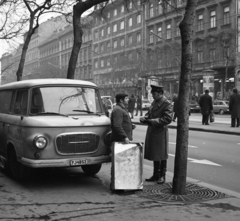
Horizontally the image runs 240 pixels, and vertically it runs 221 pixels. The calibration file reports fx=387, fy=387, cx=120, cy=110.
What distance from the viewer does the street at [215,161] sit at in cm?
767

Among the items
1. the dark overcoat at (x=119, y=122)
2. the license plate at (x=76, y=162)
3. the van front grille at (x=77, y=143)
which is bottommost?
the license plate at (x=76, y=162)

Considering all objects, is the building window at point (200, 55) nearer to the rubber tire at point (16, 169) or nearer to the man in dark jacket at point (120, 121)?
the man in dark jacket at point (120, 121)

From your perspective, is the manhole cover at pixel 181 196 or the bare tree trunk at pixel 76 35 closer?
the manhole cover at pixel 181 196

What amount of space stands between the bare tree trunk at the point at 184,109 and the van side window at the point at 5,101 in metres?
3.78

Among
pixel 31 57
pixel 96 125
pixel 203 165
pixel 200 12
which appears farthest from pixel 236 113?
pixel 31 57

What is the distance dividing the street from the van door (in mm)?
3634

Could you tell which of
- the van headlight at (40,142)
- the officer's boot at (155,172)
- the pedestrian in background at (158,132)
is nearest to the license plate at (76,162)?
the van headlight at (40,142)

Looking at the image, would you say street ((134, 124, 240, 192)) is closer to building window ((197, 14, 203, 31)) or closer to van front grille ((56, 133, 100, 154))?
van front grille ((56, 133, 100, 154))

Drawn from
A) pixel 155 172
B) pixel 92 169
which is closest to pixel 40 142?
pixel 92 169

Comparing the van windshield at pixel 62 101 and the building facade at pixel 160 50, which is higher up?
the building facade at pixel 160 50

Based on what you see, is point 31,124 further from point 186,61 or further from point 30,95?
point 186,61

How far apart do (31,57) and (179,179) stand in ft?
364

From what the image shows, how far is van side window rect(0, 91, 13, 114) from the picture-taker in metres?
8.17

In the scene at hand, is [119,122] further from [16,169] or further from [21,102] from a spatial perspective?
[16,169]
